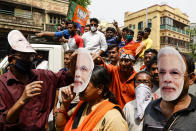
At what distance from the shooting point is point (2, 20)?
44.3 ft

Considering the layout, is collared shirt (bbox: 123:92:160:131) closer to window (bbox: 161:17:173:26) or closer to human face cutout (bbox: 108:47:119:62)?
human face cutout (bbox: 108:47:119:62)

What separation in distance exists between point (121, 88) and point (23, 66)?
59.9 inches

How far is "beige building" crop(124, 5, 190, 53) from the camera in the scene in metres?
27.2

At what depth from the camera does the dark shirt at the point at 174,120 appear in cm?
107

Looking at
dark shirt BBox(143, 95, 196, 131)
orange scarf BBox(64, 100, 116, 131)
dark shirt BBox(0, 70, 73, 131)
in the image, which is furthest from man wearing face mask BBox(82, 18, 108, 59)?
dark shirt BBox(143, 95, 196, 131)

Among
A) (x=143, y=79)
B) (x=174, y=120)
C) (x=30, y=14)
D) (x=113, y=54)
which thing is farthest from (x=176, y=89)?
A: (x=30, y=14)

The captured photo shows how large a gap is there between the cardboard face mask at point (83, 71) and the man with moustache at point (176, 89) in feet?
2.14

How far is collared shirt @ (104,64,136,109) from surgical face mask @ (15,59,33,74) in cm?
118

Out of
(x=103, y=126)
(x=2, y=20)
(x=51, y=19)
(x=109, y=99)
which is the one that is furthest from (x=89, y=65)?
(x=51, y=19)

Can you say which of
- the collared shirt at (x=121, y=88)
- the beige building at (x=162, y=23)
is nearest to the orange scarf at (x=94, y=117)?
the collared shirt at (x=121, y=88)

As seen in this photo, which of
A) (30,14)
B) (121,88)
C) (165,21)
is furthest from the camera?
(165,21)

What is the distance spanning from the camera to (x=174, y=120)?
112 centimetres

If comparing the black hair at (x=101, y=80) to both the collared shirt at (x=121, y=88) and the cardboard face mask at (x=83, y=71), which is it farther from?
the collared shirt at (x=121, y=88)

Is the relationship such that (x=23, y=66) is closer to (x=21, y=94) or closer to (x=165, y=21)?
(x=21, y=94)
